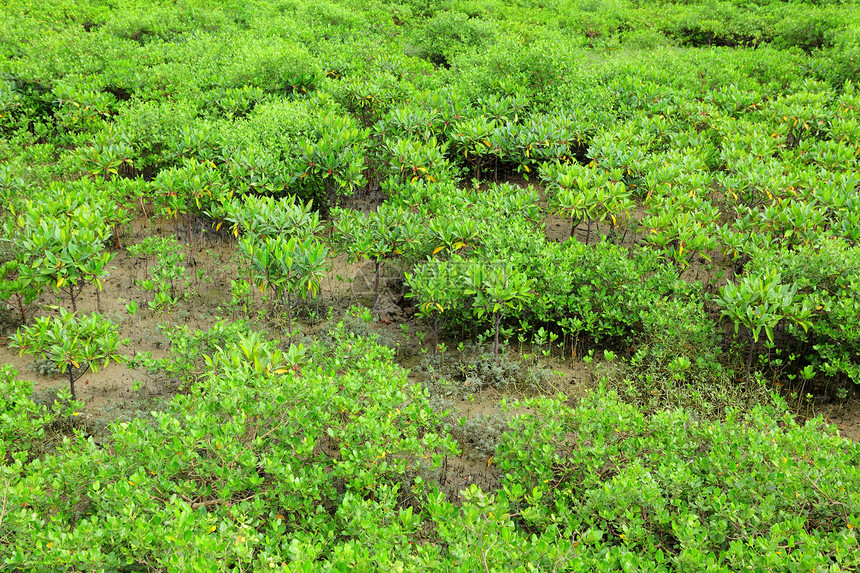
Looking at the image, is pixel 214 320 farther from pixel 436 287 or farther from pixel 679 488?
pixel 679 488

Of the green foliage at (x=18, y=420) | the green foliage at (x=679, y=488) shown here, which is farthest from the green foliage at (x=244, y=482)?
the green foliage at (x=679, y=488)

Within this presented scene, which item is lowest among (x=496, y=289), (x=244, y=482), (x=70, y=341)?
(x=244, y=482)

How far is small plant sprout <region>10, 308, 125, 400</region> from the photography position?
15.3 ft

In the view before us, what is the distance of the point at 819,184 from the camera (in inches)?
255

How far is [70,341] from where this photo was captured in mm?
4680

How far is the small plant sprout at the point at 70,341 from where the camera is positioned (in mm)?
4668

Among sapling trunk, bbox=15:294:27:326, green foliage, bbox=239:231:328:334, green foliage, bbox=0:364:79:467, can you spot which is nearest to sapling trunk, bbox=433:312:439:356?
green foliage, bbox=239:231:328:334

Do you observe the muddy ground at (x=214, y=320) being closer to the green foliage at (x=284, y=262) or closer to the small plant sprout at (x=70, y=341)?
the small plant sprout at (x=70, y=341)

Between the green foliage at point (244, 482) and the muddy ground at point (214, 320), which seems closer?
the green foliage at point (244, 482)

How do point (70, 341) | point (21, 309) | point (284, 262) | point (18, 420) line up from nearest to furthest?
point (18, 420) < point (70, 341) < point (284, 262) < point (21, 309)

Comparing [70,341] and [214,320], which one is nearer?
[70,341]

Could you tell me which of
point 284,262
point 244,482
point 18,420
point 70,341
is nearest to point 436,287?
point 284,262

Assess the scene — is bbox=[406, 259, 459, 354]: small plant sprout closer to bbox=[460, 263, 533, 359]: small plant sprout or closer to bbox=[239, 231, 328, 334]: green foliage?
bbox=[460, 263, 533, 359]: small plant sprout

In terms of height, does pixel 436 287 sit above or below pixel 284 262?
below
